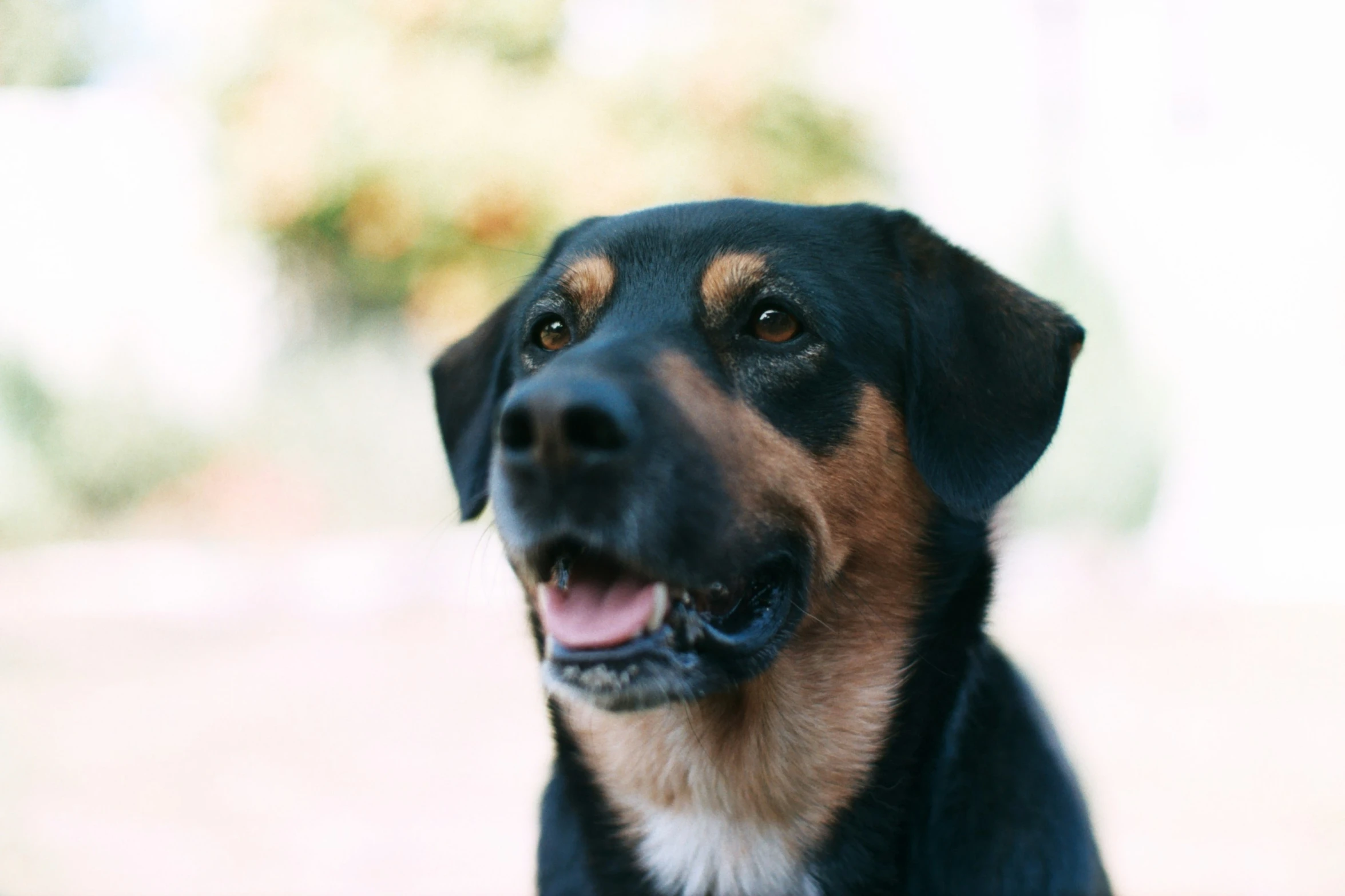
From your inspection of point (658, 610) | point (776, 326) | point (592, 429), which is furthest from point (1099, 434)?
point (592, 429)

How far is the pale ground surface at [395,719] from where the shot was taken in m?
5.05

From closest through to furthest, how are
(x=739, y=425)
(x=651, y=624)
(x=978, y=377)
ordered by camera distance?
(x=651, y=624) → (x=739, y=425) → (x=978, y=377)

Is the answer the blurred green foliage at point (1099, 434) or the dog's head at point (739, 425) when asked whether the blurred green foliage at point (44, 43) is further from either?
the blurred green foliage at point (1099, 434)

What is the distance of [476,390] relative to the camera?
Answer: 125 inches

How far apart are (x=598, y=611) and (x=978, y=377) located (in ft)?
3.26

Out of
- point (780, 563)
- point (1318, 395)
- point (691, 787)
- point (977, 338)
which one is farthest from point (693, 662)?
point (1318, 395)

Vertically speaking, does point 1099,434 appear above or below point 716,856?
above

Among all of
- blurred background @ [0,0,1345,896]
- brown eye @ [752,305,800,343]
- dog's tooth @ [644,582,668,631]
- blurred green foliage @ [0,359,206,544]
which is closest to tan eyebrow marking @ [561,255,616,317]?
brown eye @ [752,305,800,343]

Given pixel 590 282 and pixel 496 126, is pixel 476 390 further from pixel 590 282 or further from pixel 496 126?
pixel 496 126

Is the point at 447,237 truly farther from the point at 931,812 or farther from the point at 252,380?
the point at 931,812

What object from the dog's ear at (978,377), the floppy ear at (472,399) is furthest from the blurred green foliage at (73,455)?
the dog's ear at (978,377)

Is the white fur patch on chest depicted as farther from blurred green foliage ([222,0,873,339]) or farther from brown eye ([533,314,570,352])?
blurred green foliage ([222,0,873,339])

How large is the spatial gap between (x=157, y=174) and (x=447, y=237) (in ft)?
9.39

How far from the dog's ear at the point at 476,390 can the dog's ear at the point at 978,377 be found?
986 mm
